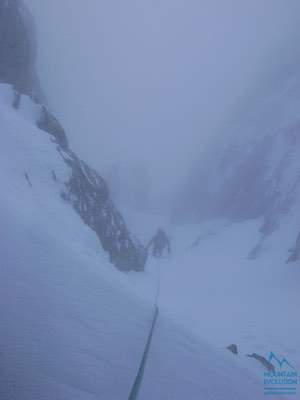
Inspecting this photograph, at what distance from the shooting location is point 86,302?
120 inches

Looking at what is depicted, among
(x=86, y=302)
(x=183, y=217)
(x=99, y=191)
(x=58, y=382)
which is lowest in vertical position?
(x=183, y=217)

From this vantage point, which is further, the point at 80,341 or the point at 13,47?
the point at 13,47

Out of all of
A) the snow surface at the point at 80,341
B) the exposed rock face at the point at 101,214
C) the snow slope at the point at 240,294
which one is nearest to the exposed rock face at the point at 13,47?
the exposed rock face at the point at 101,214

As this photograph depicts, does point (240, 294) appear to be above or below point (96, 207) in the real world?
below

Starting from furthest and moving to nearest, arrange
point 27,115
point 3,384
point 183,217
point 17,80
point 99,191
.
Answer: point 183,217 < point 17,80 < point 27,115 < point 99,191 < point 3,384

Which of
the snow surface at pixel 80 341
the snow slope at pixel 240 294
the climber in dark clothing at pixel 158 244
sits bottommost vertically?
the climber in dark clothing at pixel 158 244

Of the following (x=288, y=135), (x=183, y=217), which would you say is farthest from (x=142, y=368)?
(x=183, y=217)

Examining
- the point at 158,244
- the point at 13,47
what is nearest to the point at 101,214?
the point at 158,244

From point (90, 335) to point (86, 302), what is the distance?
1.36ft

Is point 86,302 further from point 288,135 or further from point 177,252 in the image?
point 288,135

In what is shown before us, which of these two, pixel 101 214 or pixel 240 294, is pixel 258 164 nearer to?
pixel 240 294

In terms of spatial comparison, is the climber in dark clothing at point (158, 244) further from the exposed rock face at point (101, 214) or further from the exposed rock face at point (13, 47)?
the exposed rock face at point (13, 47)

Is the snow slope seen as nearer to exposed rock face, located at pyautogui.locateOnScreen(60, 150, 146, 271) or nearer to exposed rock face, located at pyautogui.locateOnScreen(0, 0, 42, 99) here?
exposed rock face, located at pyautogui.locateOnScreen(60, 150, 146, 271)

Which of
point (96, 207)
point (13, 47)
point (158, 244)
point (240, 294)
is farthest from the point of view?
point (158, 244)
